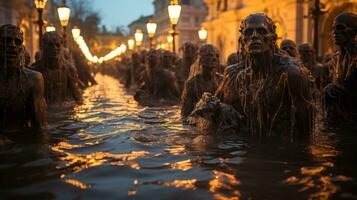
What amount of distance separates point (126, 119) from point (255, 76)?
151 inches

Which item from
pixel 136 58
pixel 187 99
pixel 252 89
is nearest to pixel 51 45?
pixel 187 99

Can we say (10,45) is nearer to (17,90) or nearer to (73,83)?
(17,90)

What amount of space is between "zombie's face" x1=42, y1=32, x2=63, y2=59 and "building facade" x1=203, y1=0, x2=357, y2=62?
8851 millimetres

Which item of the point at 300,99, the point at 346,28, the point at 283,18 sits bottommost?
the point at 300,99

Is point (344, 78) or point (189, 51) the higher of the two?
point (189, 51)

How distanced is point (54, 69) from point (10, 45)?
13.6 feet

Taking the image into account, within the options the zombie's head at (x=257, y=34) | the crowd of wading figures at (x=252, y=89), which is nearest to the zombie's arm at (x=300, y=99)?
the crowd of wading figures at (x=252, y=89)

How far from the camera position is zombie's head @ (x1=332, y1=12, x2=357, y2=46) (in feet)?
22.9

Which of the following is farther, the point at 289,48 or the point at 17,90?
the point at 289,48

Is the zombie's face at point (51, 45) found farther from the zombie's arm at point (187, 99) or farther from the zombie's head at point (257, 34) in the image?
the zombie's head at point (257, 34)

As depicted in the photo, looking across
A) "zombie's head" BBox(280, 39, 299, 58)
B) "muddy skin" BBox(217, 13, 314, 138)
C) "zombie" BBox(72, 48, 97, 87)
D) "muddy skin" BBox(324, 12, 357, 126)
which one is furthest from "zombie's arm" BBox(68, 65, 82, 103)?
"zombie" BBox(72, 48, 97, 87)

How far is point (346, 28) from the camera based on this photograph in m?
6.98

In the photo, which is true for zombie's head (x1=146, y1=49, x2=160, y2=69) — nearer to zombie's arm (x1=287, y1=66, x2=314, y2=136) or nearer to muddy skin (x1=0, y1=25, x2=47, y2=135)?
muddy skin (x1=0, y1=25, x2=47, y2=135)

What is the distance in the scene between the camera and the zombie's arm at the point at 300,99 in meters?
5.63
